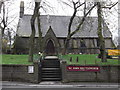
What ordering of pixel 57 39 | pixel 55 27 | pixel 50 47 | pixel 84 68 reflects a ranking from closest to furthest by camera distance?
pixel 84 68, pixel 50 47, pixel 57 39, pixel 55 27

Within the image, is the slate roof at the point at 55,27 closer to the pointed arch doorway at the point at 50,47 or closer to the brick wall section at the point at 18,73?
the pointed arch doorway at the point at 50,47

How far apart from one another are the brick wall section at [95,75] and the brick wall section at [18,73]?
291cm

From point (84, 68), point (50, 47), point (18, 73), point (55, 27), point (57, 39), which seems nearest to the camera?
point (18, 73)

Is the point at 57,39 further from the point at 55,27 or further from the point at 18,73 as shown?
the point at 18,73

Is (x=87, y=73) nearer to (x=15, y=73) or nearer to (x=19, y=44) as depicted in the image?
(x=15, y=73)

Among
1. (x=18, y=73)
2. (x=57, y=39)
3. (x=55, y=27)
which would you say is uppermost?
(x=55, y=27)

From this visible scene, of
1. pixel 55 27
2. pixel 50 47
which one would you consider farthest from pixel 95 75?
pixel 55 27

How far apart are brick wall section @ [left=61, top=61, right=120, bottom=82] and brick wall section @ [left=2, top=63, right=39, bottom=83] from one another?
Answer: 2914mm

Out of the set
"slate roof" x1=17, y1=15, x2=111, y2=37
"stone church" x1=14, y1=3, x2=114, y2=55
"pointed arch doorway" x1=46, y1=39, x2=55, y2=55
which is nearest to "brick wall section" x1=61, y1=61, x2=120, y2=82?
"stone church" x1=14, y1=3, x2=114, y2=55

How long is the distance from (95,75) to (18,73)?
24.2ft

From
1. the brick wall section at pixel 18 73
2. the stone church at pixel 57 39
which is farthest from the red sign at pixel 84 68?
the stone church at pixel 57 39

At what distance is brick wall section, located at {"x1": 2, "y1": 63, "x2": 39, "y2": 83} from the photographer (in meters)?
14.8

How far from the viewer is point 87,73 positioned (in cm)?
1531

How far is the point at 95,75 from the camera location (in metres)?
15.3
